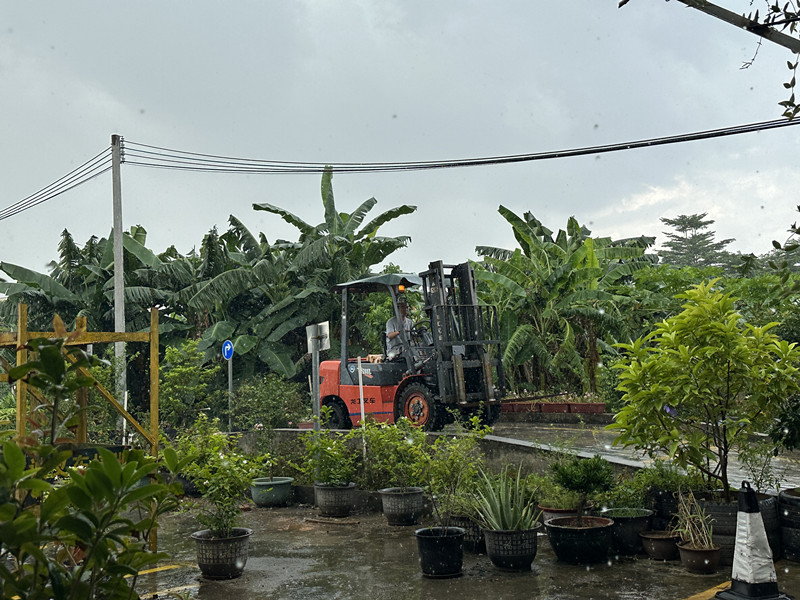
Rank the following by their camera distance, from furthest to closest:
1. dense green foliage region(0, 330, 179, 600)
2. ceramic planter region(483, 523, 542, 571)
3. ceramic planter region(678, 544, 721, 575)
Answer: ceramic planter region(483, 523, 542, 571) → ceramic planter region(678, 544, 721, 575) → dense green foliage region(0, 330, 179, 600)

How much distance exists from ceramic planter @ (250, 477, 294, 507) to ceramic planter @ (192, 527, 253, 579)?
12.9ft

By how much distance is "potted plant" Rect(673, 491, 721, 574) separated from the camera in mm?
6688

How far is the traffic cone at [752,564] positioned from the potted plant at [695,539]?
1.18 m

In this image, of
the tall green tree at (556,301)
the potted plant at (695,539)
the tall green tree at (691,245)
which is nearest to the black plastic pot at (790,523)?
the potted plant at (695,539)

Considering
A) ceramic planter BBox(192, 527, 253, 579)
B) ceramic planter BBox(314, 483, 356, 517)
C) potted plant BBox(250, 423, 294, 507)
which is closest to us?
ceramic planter BBox(192, 527, 253, 579)

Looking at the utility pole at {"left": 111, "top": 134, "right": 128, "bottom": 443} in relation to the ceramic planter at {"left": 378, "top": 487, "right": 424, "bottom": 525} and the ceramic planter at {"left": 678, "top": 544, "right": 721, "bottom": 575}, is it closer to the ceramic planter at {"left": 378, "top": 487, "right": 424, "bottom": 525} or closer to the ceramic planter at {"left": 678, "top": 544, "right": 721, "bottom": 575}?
the ceramic planter at {"left": 378, "top": 487, "right": 424, "bottom": 525}

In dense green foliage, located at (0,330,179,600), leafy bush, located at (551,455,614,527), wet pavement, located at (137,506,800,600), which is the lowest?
wet pavement, located at (137,506,800,600)

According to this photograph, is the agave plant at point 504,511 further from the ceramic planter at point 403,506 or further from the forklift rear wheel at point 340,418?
the forklift rear wheel at point 340,418

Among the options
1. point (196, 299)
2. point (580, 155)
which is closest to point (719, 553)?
point (580, 155)

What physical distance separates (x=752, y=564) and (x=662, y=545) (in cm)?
187

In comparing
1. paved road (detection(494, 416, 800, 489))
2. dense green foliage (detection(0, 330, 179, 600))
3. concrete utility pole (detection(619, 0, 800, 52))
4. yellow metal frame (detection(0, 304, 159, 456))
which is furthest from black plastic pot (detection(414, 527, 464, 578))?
dense green foliage (detection(0, 330, 179, 600))

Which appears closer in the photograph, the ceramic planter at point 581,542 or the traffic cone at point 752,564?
the traffic cone at point 752,564

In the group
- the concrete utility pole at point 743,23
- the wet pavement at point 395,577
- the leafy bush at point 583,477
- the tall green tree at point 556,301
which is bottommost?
the wet pavement at point 395,577

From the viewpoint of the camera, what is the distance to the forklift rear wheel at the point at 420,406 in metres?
13.9
